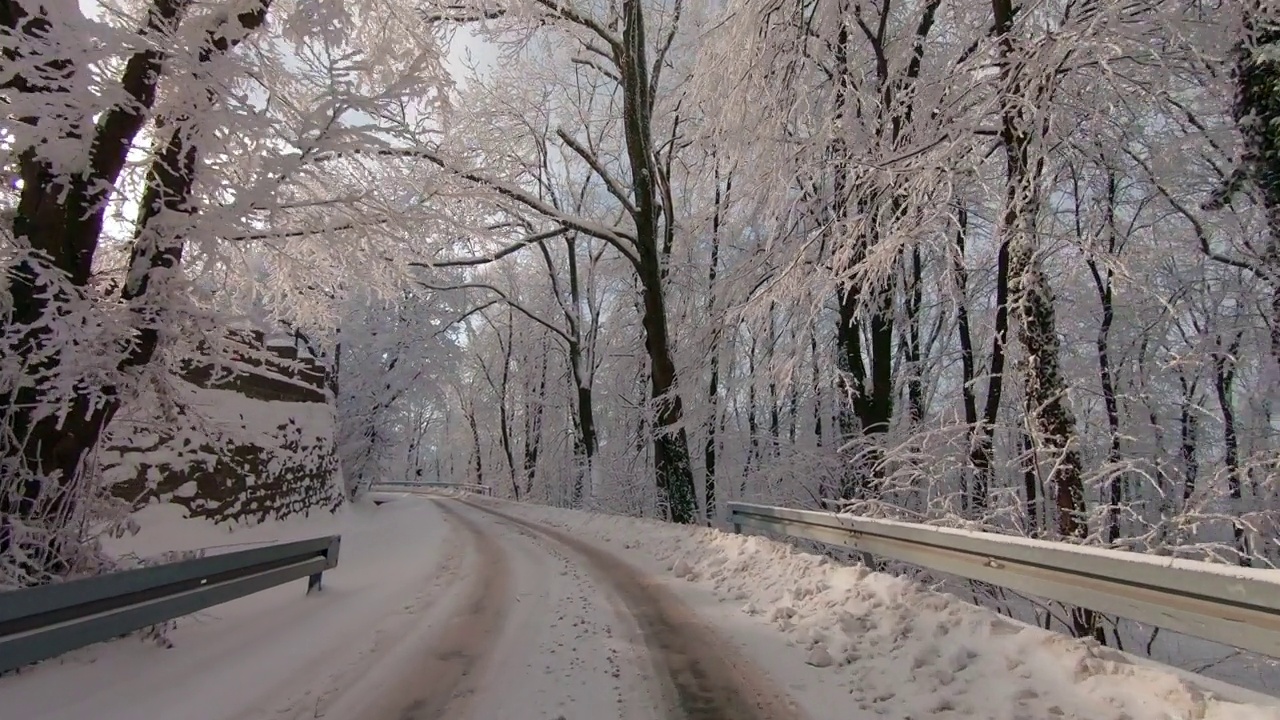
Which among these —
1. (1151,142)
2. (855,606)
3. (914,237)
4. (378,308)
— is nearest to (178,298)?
(855,606)

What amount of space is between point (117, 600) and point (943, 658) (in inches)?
191

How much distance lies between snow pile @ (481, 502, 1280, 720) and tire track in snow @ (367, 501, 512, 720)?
218cm

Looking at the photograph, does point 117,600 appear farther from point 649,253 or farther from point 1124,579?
point 649,253

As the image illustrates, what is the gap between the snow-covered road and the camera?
344 centimetres

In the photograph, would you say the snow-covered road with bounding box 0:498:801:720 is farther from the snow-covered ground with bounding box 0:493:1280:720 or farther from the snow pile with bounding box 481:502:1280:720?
the snow pile with bounding box 481:502:1280:720

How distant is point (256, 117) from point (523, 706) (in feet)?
14.5

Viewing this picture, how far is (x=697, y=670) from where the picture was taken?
405 cm

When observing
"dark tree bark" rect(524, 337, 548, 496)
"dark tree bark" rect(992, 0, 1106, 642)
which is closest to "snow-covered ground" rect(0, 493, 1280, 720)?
"dark tree bark" rect(992, 0, 1106, 642)

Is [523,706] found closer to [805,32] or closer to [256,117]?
[256,117]

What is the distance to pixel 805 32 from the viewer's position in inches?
318

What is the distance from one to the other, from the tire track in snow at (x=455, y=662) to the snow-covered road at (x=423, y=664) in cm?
1

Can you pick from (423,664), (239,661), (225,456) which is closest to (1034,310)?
(423,664)

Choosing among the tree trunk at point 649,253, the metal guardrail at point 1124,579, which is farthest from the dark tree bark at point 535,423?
the metal guardrail at point 1124,579

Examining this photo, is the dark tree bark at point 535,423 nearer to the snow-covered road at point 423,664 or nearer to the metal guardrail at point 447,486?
the metal guardrail at point 447,486
